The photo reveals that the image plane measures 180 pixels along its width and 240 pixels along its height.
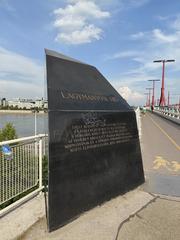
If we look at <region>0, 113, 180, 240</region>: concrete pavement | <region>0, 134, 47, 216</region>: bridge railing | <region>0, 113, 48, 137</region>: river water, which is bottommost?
<region>0, 113, 48, 137</region>: river water

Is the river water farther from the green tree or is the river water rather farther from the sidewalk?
the sidewalk

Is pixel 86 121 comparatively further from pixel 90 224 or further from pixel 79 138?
pixel 90 224

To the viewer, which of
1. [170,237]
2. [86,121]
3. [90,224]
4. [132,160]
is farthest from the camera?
[132,160]

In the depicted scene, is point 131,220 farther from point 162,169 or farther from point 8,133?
point 8,133

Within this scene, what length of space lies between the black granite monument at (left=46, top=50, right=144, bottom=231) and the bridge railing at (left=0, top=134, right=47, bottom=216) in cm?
51

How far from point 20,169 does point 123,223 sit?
1.93 meters

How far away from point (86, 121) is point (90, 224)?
170cm

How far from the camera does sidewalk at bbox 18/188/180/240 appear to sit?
4312mm

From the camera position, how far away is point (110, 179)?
6.01 meters

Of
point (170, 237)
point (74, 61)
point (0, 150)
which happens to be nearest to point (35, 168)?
point (0, 150)

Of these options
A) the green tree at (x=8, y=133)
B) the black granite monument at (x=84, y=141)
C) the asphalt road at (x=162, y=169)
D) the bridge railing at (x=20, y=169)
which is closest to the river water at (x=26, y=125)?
the black granite monument at (x=84, y=141)

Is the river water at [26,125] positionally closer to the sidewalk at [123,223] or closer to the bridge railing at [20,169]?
the bridge railing at [20,169]

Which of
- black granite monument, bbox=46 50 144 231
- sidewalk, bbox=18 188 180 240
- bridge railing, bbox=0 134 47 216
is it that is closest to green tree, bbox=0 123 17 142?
bridge railing, bbox=0 134 47 216

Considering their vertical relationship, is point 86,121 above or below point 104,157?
above
